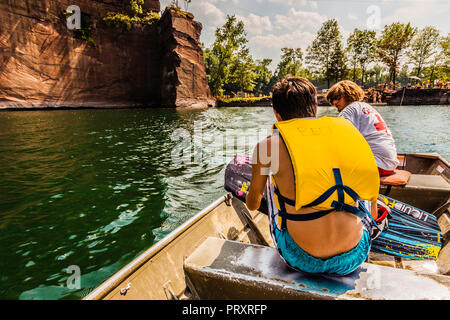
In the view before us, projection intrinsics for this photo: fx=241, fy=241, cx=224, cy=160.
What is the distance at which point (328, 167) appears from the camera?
1.39 meters

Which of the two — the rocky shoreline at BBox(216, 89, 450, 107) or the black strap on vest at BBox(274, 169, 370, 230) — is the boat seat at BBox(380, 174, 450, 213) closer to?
the black strap on vest at BBox(274, 169, 370, 230)

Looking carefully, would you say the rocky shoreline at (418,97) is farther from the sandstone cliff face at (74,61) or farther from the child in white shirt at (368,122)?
the child in white shirt at (368,122)

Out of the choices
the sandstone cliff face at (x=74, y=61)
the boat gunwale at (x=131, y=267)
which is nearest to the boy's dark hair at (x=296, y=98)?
the boat gunwale at (x=131, y=267)

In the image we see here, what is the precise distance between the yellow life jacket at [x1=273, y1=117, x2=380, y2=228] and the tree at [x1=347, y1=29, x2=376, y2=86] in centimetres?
5609

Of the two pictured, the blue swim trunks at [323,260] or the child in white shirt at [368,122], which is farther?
the child in white shirt at [368,122]

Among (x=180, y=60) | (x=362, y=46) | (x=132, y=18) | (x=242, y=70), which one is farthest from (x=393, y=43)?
(x=132, y=18)

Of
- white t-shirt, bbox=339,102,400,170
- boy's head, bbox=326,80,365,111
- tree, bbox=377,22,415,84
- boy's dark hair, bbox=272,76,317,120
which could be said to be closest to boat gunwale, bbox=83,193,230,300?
boy's dark hair, bbox=272,76,317,120

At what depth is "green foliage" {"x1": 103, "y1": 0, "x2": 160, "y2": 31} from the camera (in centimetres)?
3077

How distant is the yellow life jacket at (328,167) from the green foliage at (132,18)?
121 feet

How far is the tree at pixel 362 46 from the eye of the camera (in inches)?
1800

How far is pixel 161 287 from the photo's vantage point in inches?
90.3

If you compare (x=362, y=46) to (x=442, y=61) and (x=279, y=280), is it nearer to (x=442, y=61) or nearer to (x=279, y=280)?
(x=442, y=61)

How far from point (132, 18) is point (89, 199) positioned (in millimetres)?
34323

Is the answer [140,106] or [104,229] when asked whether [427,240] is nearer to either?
[104,229]
